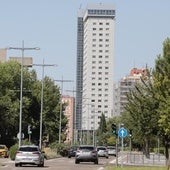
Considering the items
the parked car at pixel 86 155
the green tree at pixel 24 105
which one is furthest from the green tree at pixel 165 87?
the green tree at pixel 24 105

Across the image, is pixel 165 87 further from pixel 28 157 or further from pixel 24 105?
pixel 24 105

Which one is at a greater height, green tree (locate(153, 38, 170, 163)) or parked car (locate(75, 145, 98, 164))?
green tree (locate(153, 38, 170, 163))

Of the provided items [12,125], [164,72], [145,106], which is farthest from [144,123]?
[12,125]

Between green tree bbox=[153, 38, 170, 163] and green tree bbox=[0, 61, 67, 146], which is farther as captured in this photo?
green tree bbox=[0, 61, 67, 146]

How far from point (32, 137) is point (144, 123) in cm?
5935

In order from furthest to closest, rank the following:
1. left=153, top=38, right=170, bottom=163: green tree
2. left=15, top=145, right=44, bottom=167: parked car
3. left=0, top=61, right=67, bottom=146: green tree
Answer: left=0, top=61, right=67, bottom=146: green tree
left=15, top=145, right=44, bottom=167: parked car
left=153, top=38, right=170, bottom=163: green tree

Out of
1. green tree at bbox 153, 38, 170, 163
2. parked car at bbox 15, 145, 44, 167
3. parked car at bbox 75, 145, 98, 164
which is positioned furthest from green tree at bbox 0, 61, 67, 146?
Answer: green tree at bbox 153, 38, 170, 163

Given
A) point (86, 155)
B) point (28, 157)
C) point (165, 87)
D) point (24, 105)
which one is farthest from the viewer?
point (24, 105)

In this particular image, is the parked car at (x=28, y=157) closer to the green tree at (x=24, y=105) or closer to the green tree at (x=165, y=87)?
the green tree at (x=165, y=87)

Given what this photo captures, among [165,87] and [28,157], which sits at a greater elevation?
[165,87]

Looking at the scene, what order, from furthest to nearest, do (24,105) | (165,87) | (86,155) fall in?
(24,105), (86,155), (165,87)


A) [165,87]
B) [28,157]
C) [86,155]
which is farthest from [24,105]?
[165,87]

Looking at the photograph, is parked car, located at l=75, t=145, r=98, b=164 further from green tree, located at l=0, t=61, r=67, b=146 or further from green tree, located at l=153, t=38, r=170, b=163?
green tree, located at l=0, t=61, r=67, b=146

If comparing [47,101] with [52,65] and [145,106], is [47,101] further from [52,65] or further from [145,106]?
[145,106]
